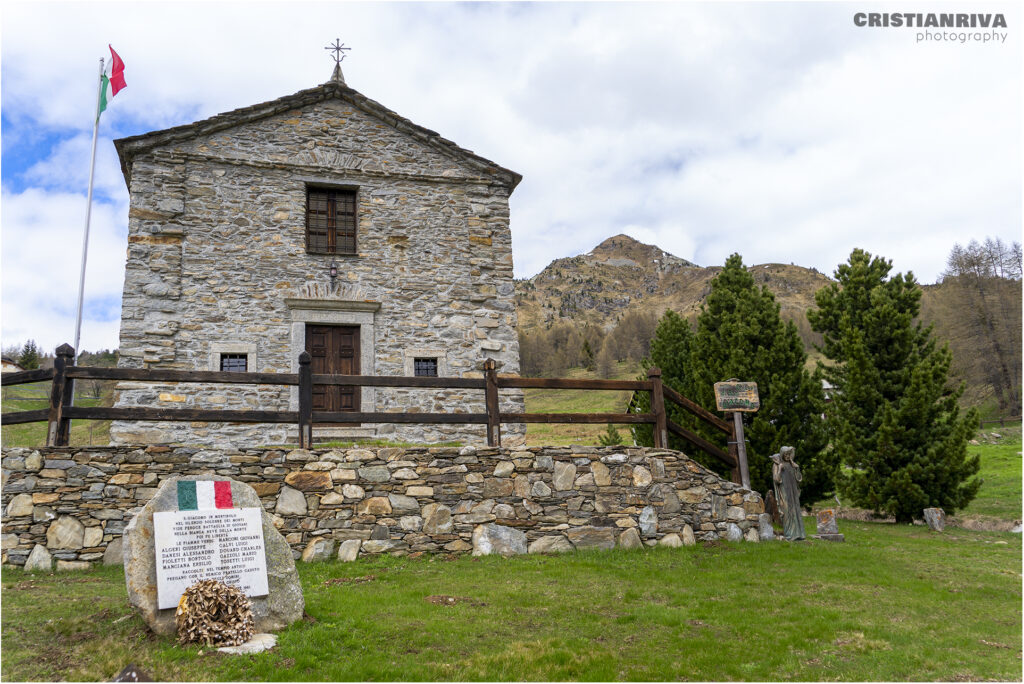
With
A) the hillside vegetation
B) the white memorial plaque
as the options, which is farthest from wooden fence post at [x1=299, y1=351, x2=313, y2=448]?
the hillside vegetation

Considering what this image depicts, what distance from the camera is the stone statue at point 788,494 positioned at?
30.3ft

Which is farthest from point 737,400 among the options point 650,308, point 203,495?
point 650,308

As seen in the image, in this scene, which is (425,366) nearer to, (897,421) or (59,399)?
(59,399)

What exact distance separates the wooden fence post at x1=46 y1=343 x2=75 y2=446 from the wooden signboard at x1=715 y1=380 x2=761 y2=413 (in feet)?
26.4

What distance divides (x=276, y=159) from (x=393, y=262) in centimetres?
297

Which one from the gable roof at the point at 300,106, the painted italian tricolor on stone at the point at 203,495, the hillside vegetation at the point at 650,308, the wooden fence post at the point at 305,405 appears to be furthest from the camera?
the hillside vegetation at the point at 650,308

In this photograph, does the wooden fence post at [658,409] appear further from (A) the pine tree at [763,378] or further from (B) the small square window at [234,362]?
(B) the small square window at [234,362]

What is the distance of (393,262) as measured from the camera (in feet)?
43.1

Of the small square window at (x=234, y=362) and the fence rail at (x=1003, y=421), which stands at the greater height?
the small square window at (x=234, y=362)

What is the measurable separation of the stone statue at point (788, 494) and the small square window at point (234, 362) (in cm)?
894

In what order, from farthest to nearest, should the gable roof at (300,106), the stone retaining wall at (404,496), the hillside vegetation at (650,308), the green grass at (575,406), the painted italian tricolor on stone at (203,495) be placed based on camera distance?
1. the green grass at (575,406)
2. the hillside vegetation at (650,308)
3. the gable roof at (300,106)
4. the stone retaining wall at (404,496)
5. the painted italian tricolor on stone at (203,495)

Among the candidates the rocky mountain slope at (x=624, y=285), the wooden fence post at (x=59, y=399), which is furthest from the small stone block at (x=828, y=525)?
the rocky mountain slope at (x=624, y=285)

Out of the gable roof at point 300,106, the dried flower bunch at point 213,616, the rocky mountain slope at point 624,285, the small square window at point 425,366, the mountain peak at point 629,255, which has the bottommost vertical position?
the dried flower bunch at point 213,616

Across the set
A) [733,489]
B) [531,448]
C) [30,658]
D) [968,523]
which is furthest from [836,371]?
[30,658]
